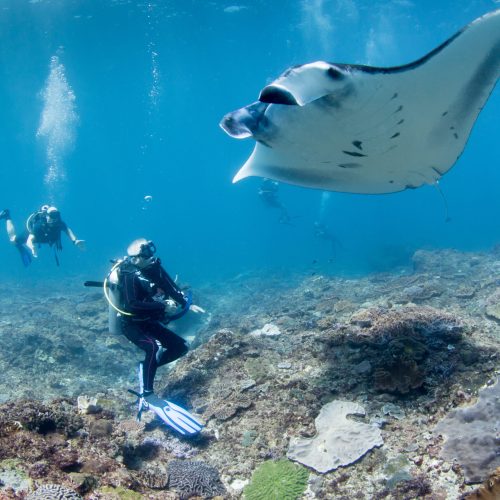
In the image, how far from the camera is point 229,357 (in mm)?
6199

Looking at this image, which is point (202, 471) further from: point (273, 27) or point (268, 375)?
point (273, 27)

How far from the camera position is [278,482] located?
143 inches

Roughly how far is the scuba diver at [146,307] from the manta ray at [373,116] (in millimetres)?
2495

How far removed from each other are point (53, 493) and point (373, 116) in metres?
3.90

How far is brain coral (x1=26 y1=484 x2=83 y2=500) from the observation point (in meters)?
2.45

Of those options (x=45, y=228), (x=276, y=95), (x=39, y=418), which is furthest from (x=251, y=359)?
(x=45, y=228)

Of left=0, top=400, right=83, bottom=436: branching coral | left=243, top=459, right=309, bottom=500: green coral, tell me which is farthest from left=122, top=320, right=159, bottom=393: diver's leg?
left=243, top=459, right=309, bottom=500: green coral

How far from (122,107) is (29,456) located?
58001 mm

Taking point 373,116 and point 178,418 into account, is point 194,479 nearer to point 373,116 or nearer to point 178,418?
point 178,418

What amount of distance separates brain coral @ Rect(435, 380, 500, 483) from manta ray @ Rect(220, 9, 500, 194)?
2.57 metres

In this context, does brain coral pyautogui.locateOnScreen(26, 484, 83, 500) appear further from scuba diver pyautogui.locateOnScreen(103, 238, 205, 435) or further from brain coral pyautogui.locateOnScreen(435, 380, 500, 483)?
brain coral pyautogui.locateOnScreen(435, 380, 500, 483)

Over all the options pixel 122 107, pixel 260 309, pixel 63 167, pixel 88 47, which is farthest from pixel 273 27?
pixel 63 167

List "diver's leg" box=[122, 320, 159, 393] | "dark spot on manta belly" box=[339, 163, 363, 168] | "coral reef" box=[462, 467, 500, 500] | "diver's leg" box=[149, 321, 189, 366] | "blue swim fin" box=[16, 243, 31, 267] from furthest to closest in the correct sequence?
"blue swim fin" box=[16, 243, 31, 267], "diver's leg" box=[149, 321, 189, 366], "diver's leg" box=[122, 320, 159, 393], "dark spot on manta belly" box=[339, 163, 363, 168], "coral reef" box=[462, 467, 500, 500]

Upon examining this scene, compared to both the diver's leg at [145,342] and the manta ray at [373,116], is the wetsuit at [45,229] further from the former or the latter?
the manta ray at [373,116]
